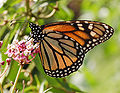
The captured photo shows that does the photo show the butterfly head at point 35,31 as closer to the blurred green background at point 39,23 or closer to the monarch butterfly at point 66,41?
the monarch butterfly at point 66,41

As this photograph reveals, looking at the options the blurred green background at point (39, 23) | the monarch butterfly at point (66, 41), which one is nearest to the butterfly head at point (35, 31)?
the monarch butterfly at point (66, 41)

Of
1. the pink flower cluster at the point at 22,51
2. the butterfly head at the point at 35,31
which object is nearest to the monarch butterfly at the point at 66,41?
the butterfly head at the point at 35,31

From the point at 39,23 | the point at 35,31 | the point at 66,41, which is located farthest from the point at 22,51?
the point at 39,23

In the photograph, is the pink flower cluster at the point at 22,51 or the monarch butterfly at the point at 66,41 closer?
the pink flower cluster at the point at 22,51

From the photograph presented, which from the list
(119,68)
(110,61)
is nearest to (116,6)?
(119,68)

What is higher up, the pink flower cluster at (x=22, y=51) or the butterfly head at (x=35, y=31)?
the butterfly head at (x=35, y=31)

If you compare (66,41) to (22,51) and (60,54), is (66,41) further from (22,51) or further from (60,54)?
(22,51)
